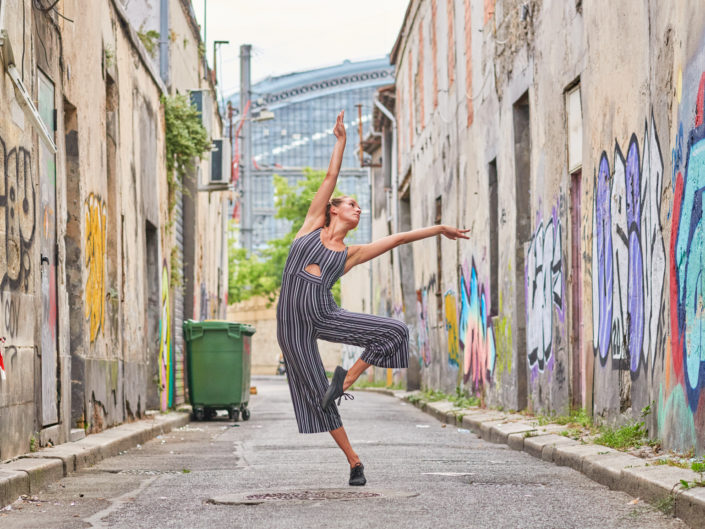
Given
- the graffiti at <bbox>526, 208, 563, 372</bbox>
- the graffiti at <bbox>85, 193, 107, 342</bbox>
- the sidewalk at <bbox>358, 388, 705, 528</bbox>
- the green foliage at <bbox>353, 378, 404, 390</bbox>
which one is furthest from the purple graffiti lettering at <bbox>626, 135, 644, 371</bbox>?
the green foliage at <bbox>353, 378, 404, 390</bbox>

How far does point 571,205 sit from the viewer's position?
39.5 feet

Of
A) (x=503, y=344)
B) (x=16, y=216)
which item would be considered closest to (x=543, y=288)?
(x=503, y=344)

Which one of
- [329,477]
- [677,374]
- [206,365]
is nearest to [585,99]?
[677,374]

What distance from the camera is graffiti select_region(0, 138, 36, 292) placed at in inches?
307

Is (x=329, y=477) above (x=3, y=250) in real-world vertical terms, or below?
below

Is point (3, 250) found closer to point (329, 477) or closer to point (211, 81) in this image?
point (329, 477)

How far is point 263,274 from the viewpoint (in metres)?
56.9

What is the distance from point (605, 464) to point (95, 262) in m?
6.48

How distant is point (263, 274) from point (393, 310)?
85.0 feet

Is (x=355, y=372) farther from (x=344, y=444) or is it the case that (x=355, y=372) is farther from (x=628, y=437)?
(x=628, y=437)

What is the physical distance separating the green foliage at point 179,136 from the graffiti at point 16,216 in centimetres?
971

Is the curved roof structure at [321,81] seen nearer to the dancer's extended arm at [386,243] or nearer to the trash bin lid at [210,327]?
the trash bin lid at [210,327]

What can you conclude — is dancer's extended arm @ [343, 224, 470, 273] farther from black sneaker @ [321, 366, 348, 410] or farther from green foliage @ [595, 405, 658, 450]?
green foliage @ [595, 405, 658, 450]

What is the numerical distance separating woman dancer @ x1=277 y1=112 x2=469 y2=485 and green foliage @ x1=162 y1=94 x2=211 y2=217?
37.6 ft
